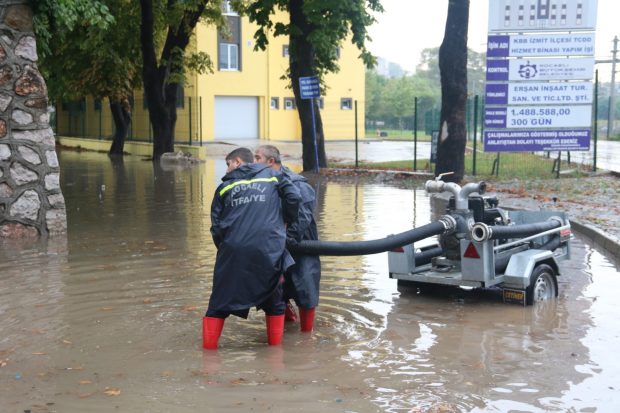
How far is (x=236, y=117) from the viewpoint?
5012 cm

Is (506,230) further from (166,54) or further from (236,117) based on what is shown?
(236,117)

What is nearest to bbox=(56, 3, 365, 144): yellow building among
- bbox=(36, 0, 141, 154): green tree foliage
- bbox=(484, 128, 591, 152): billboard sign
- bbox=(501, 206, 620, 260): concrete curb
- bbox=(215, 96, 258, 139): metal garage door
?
bbox=(215, 96, 258, 139): metal garage door

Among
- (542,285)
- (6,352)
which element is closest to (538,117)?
(542,285)

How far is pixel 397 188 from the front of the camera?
63.5ft

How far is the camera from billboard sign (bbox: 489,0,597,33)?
19209 mm

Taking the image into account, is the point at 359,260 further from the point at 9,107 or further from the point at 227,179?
the point at 9,107

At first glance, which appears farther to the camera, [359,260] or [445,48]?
[445,48]

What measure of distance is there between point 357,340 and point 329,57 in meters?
19.4

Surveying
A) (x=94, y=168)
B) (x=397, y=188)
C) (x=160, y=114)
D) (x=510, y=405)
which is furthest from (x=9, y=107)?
(x=160, y=114)

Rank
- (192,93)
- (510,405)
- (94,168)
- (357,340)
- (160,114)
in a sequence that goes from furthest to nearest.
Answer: (192,93) < (160,114) < (94,168) < (357,340) < (510,405)

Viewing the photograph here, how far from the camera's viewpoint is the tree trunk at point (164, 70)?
28719 millimetres

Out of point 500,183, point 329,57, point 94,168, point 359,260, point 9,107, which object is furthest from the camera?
point 94,168

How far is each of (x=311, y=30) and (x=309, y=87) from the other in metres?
1.57

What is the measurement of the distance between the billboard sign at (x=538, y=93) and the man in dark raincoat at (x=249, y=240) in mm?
14252
